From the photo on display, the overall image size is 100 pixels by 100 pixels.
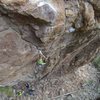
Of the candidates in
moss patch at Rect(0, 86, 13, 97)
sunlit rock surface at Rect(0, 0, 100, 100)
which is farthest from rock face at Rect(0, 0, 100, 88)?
moss patch at Rect(0, 86, 13, 97)

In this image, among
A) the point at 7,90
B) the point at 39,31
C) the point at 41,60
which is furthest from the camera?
the point at 7,90

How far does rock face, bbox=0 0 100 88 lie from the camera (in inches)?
78.2

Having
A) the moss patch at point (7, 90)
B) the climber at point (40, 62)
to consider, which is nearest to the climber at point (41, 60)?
the climber at point (40, 62)

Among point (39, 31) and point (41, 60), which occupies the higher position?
point (39, 31)

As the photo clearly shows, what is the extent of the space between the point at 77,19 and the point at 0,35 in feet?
2.54

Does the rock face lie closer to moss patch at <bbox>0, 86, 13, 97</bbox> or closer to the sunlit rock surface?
the sunlit rock surface

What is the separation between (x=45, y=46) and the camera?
2391 millimetres

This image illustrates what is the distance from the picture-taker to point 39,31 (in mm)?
2135

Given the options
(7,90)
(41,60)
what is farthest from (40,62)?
(7,90)

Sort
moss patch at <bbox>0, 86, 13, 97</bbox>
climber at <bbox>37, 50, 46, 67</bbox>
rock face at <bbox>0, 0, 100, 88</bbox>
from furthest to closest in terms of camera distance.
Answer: moss patch at <bbox>0, 86, 13, 97</bbox> → climber at <bbox>37, 50, 46, 67</bbox> → rock face at <bbox>0, 0, 100, 88</bbox>

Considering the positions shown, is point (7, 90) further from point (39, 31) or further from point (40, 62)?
point (39, 31)

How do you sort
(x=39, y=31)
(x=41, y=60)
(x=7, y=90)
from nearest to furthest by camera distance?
(x=39, y=31)
(x=41, y=60)
(x=7, y=90)

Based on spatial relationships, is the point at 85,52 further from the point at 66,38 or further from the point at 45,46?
the point at 45,46

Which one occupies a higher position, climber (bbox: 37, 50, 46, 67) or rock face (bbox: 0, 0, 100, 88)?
rock face (bbox: 0, 0, 100, 88)
